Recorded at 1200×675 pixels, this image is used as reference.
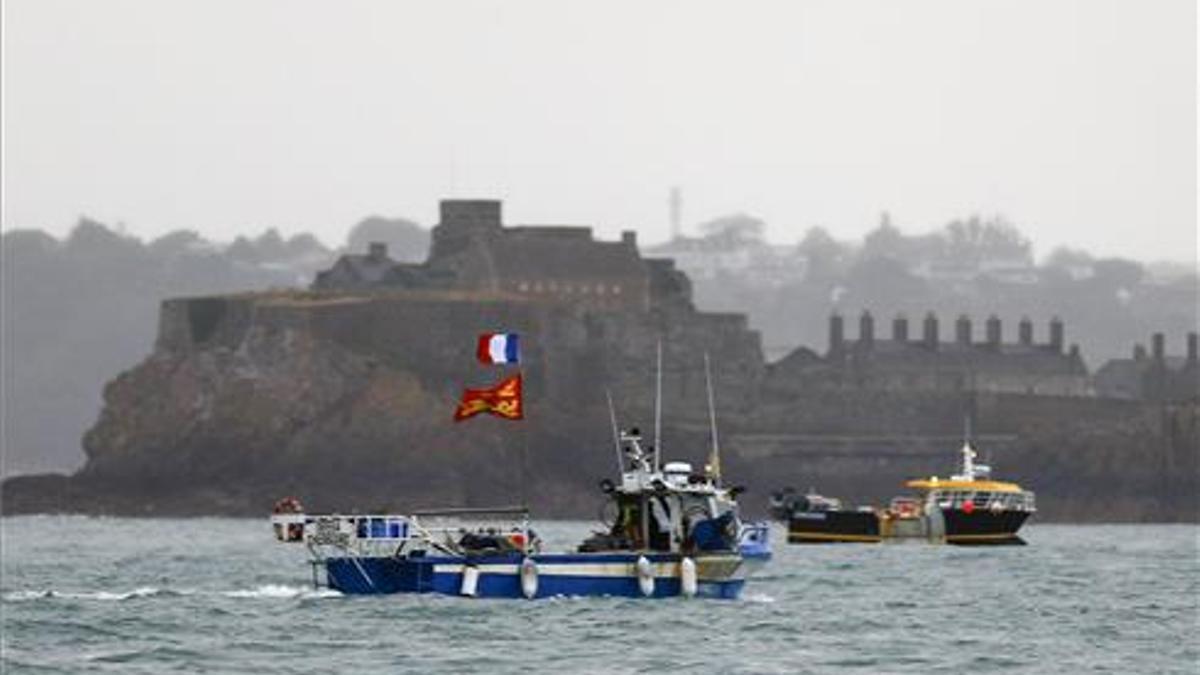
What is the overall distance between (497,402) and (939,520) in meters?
38.7

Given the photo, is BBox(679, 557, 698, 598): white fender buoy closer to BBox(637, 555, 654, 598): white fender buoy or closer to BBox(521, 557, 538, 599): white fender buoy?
BBox(637, 555, 654, 598): white fender buoy

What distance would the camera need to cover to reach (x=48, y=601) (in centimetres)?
6581

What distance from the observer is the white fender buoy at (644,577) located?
205 feet

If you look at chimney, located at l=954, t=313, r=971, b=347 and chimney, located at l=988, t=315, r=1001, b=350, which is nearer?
chimney, located at l=954, t=313, r=971, b=347

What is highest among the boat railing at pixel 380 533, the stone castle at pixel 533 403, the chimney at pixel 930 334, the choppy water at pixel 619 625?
the chimney at pixel 930 334

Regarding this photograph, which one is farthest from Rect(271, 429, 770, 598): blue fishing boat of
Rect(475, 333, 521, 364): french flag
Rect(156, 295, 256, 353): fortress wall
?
Rect(156, 295, 256, 353): fortress wall

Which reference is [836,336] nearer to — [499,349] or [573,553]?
[573,553]

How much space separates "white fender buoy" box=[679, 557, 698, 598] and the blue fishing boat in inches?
0.5

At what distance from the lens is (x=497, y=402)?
62.9 meters

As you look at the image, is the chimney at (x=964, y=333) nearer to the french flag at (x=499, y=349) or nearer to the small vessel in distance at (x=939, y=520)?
the small vessel in distance at (x=939, y=520)

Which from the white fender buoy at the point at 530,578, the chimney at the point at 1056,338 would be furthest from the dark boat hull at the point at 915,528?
the chimney at the point at 1056,338

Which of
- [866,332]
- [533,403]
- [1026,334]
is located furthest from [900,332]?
[533,403]

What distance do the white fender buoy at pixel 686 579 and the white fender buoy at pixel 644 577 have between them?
53 cm

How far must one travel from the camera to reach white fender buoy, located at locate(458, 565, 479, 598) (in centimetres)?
6247
